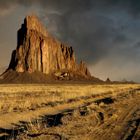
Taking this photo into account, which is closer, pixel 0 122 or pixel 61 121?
pixel 61 121

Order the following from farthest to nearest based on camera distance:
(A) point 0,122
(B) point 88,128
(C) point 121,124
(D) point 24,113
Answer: (D) point 24,113
(A) point 0,122
(C) point 121,124
(B) point 88,128

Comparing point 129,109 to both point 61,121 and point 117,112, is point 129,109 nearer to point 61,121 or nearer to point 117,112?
point 117,112

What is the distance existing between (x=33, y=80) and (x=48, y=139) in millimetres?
167438

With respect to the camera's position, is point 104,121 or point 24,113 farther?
point 24,113

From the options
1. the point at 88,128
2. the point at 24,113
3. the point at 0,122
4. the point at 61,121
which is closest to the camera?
the point at 88,128

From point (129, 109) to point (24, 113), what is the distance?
552 cm

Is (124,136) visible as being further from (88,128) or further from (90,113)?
(90,113)

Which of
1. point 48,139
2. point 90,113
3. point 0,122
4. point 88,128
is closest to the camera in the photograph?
point 48,139

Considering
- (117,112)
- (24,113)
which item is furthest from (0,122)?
(117,112)

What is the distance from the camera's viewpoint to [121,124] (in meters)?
15.2

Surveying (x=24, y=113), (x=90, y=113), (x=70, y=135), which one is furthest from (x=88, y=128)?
(x=24, y=113)

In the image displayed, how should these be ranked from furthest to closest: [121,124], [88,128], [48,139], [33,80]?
[33,80]
[121,124]
[88,128]
[48,139]

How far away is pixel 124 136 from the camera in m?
12.9

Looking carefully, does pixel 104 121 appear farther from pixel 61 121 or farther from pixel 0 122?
pixel 0 122
